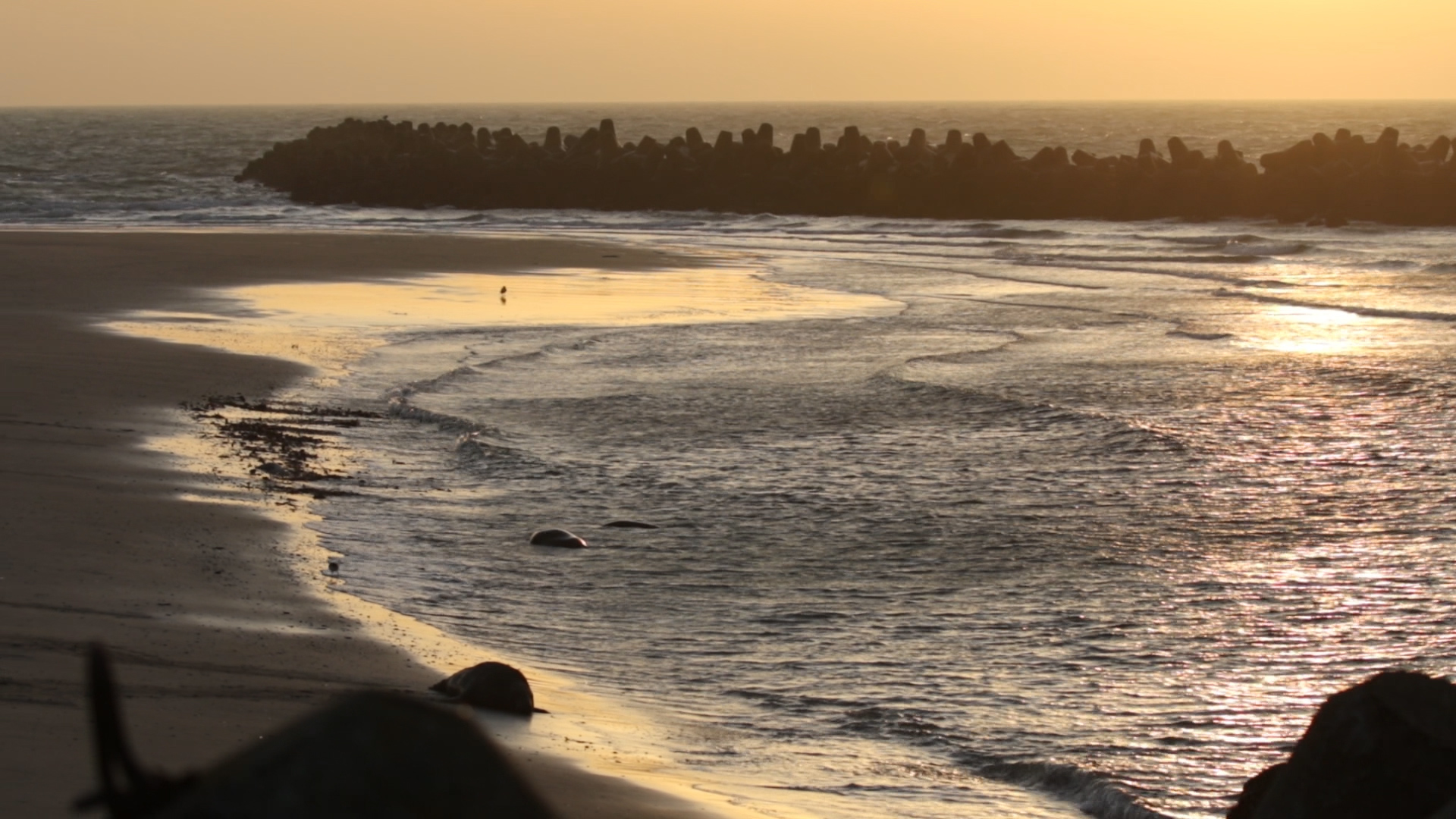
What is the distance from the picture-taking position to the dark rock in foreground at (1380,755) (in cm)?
302

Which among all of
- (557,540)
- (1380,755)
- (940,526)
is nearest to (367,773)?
(1380,755)

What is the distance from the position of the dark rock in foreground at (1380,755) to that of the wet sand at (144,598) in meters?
1.75

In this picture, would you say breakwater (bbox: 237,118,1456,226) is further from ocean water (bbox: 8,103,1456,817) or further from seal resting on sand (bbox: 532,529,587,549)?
seal resting on sand (bbox: 532,529,587,549)

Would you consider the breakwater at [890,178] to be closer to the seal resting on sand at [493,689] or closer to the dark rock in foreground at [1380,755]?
the seal resting on sand at [493,689]

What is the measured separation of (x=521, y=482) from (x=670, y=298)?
390 inches

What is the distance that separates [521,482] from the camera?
9008 mm

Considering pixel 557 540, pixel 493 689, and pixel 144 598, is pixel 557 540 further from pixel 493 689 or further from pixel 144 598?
pixel 493 689

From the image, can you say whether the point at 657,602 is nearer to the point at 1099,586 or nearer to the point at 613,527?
the point at 613,527

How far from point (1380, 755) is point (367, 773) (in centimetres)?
243

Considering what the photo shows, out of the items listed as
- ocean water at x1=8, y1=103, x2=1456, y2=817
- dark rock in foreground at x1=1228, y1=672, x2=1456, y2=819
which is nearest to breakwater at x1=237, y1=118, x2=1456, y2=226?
ocean water at x1=8, y1=103, x2=1456, y2=817

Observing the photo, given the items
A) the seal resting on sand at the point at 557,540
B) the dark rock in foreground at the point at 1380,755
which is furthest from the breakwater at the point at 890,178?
the dark rock in foreground at the point at 1380,755

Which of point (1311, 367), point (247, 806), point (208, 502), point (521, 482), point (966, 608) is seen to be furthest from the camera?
point (1311, 367)

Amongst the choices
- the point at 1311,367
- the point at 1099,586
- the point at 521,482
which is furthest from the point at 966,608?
the point at 1311,367

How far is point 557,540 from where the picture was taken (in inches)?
301
